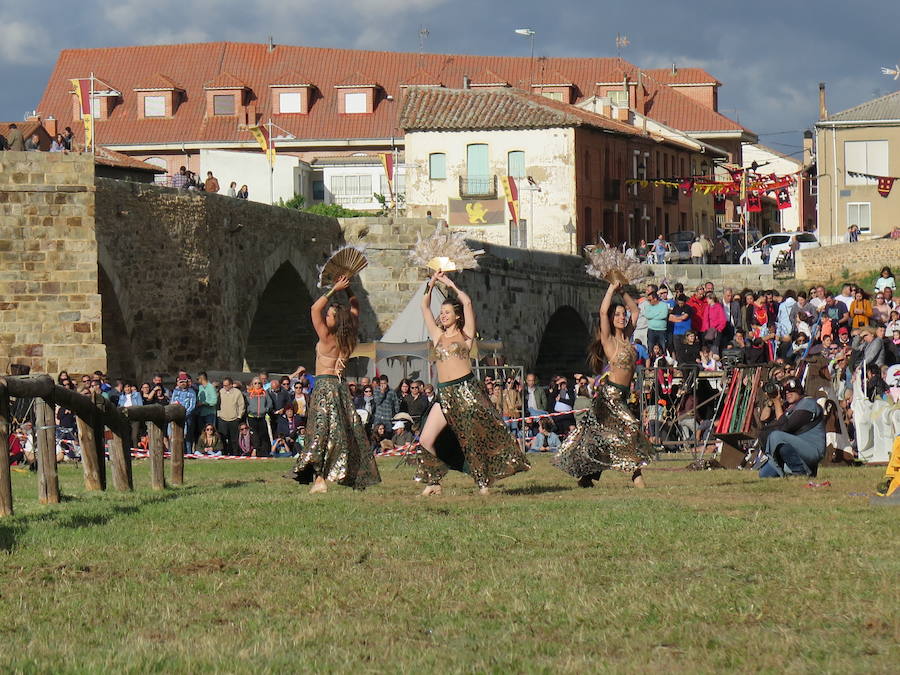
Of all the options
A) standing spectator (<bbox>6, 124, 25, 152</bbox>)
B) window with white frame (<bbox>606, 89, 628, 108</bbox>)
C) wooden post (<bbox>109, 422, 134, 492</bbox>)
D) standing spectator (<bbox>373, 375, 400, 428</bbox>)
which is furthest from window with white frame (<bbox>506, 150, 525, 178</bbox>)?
wooden post (<bbox>109, 422, 134, 492</bbox>)

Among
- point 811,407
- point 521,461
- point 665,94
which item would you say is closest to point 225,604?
point 521,461

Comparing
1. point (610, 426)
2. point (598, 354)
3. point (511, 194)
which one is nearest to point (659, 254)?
point (511, 194)

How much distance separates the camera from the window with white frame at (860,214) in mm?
56125

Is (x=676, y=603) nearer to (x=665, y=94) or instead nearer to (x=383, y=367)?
(x=383, y=367)

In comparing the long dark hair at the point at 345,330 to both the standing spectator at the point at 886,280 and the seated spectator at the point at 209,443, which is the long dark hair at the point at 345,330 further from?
the standing spectator at the point at 886,280

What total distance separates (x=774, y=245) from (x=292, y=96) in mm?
25840

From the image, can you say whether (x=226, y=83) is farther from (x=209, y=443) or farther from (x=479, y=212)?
(x=209, y=443)

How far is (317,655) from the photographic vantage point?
5.43 m

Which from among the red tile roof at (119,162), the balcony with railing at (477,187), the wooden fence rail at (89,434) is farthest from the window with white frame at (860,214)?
the wooden fence rail at (89,434)

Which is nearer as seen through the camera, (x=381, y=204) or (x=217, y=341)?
(x=217, y=341)

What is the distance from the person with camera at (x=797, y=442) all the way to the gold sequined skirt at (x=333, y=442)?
421 centimetres

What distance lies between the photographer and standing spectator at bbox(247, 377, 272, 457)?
2395cm

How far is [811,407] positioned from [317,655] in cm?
1008

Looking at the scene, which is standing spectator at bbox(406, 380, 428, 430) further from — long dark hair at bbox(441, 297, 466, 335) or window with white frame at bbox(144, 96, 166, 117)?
window with white frame at bbox(144, 96, 166, 117)
